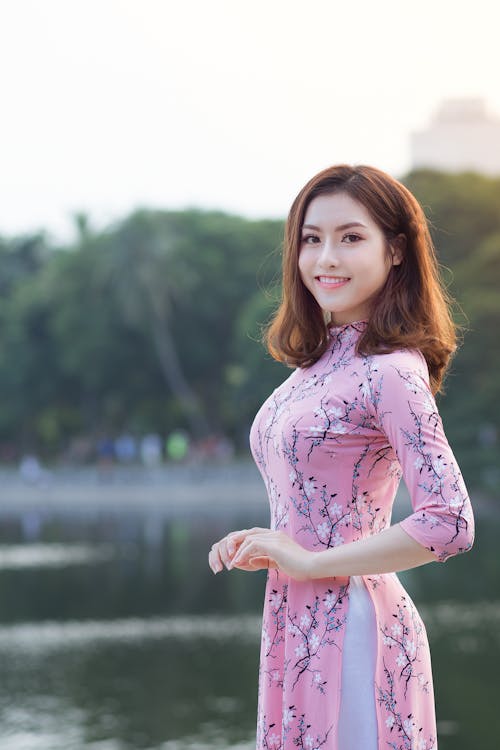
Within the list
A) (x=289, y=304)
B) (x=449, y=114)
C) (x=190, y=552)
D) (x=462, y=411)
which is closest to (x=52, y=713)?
(x=190, y=552)

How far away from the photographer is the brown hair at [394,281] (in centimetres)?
205

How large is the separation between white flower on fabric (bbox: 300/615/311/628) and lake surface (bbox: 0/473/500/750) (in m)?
13.3

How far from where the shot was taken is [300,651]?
2.02m

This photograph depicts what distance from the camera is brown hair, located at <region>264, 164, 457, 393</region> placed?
6.73ft

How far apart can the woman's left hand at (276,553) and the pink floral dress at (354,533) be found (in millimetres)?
51

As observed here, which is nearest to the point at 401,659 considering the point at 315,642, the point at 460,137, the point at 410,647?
the point at 410,647

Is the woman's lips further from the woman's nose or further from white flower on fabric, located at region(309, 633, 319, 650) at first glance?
white flower on fabric, located at region(309, 633, 319, 650)

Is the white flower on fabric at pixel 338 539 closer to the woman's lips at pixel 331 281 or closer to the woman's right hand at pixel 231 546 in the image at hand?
the woman's right hand at pixel 231 546

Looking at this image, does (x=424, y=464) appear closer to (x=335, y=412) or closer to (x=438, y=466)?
(x=438, y=466)

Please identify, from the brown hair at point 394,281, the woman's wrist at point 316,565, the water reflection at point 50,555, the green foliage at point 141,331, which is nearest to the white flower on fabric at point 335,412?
the brown hair at point 394,281

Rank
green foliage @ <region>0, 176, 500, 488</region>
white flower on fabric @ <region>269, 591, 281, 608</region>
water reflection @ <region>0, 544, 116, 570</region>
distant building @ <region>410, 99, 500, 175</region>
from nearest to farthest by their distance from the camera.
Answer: white flower on fabric @ <region>269, 591, 281, 608</region>
water reflection @ <region>0, 544, 116, 570</region>
green foliage @ <region>0, 176, 500, 488</region>
distant building @ <region>410, 99, 500, 175</region>

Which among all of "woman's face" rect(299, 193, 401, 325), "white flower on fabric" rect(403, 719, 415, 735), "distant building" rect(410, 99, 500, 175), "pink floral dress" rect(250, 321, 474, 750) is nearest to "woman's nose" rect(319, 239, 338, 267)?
"woman's face" rect(299, 193, 401, 325)

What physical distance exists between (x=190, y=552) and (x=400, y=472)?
24191 millimetres

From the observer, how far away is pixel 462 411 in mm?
31734
